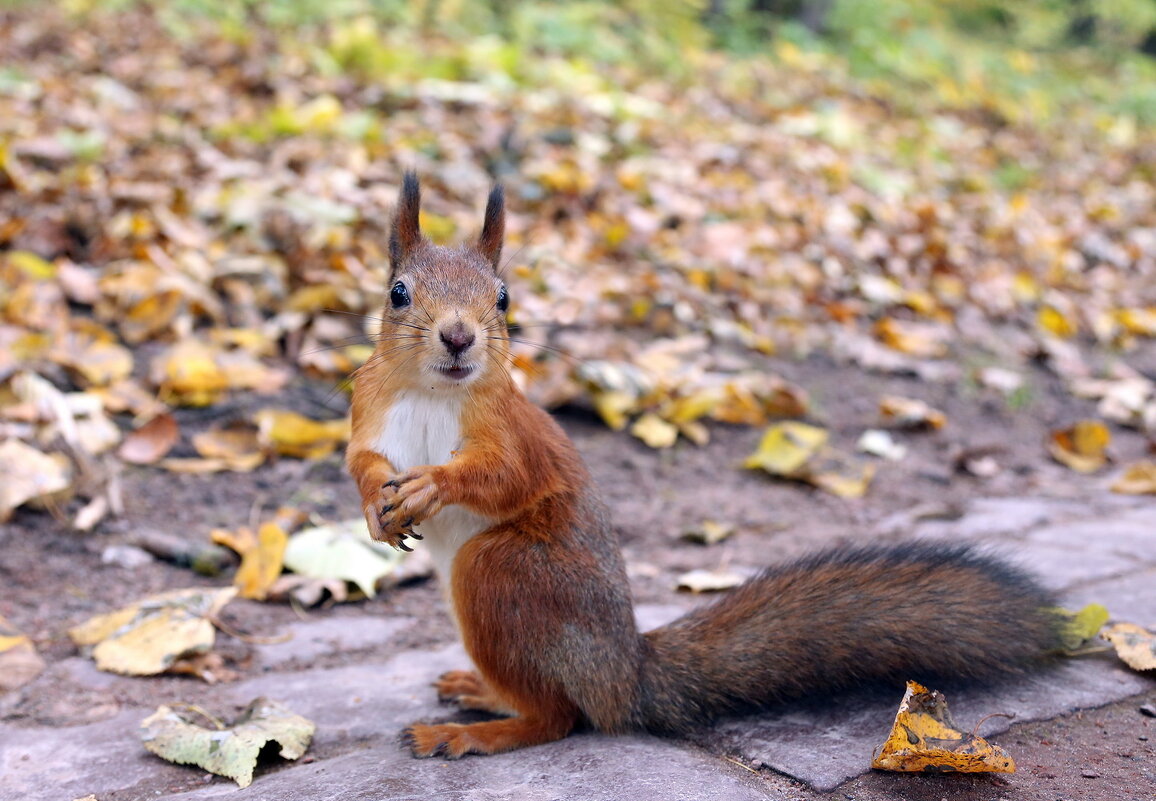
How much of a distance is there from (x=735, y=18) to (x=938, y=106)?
2.55 meters

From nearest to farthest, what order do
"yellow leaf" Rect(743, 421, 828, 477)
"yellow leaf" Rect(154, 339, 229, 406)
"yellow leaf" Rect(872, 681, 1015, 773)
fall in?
1. "yellow leaf" Rect(872, 681, 1015, 773)
2. "yellow leaf" Rect(154, 339, 229, 406)
3. "yellow leaf" Rect(743, 421, 828, 477)

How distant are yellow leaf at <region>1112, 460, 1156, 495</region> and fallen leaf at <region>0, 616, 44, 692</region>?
10.2 ft

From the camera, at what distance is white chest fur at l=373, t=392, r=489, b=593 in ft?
6.37

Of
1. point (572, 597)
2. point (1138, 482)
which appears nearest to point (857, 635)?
point (572, 597)

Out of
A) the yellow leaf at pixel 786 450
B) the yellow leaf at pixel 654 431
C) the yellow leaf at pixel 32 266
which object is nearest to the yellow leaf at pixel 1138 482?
the yellow leaf at pixel 786 450

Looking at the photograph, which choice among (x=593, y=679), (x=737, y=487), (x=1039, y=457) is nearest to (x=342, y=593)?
(x=593, y=679)

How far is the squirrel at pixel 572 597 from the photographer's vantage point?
1832 millimetres

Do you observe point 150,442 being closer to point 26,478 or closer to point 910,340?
point 26,478

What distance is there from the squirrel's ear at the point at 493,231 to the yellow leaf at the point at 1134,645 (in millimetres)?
1409

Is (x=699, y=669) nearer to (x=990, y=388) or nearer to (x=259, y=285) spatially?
(x=259, y=285)

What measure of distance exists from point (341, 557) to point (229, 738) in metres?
0.89

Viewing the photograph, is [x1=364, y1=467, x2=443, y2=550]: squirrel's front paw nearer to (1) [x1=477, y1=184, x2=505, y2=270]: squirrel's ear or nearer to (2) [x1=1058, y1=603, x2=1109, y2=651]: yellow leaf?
(1) [x1=477, y1=184, x2=505, y2=270]: squirrel's ear

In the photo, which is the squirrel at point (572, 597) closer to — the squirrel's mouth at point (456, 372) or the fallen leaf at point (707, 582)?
the squirrel's mouth at point (456, 372)

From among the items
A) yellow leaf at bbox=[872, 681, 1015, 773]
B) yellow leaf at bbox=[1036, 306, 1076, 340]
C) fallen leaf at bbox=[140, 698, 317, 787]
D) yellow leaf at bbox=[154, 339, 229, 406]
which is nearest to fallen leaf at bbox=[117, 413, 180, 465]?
yellow leaf at bbox=[154, 339, 229, 406]
